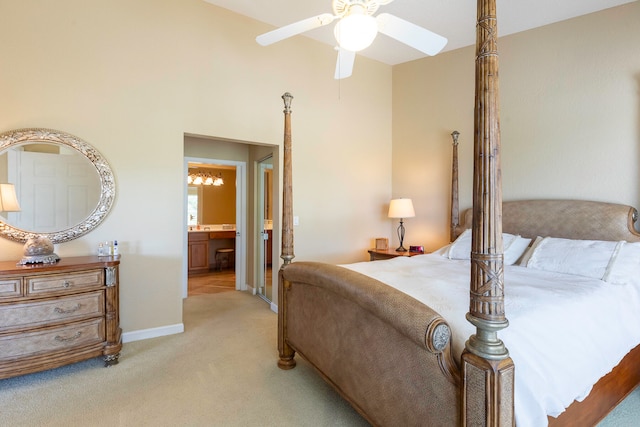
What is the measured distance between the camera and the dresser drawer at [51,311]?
230cm

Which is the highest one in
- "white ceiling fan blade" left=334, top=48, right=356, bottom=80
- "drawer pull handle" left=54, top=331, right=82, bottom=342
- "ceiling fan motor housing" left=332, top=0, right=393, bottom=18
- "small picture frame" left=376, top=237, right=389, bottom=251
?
"ceiling fan motor housing" left=332, top=0, right=393, bottom=18

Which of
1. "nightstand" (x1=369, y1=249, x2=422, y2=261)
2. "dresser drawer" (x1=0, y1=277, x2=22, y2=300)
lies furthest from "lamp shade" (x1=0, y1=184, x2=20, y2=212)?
"nightstand" (x1=369, y1=249, x2=422, y2=261)

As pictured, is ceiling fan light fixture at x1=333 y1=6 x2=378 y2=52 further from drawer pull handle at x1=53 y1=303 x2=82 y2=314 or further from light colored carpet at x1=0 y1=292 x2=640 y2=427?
drawer pull handle at x1=53 y1=303 x2=82 y2=314

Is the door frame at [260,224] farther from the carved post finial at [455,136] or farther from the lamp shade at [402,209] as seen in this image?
the carved post finial at [455,136]

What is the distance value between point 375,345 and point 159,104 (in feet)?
10.2

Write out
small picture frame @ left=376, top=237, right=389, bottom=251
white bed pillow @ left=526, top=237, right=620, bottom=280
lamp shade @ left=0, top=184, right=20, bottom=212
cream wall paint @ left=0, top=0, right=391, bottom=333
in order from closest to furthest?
white bed pillow @ left=526, top=237, right=620, bottom=280, lamp shade @ left=0, top=184, right=20, bottom=212, cream wall paint @ left=0, top=0, right=391, bottom=333, small picture frame @ left=376, top=237, right=389, bottom=251

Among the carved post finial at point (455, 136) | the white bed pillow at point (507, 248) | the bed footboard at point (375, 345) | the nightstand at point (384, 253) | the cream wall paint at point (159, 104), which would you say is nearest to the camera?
the bed footboard at point (375, 345)

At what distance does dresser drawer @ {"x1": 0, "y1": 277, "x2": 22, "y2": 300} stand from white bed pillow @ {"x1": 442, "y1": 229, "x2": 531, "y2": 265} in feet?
12.4

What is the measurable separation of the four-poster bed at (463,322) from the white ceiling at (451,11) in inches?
61.1

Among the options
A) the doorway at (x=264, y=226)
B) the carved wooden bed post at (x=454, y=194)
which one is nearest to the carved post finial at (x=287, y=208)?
the doorway at (x=264, y=226)

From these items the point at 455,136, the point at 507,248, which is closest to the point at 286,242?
the point at 507,248

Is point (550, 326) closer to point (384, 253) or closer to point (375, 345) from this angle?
point (375, 345)

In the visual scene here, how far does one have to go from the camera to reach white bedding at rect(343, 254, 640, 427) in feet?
4.25

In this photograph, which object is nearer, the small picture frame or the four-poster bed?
the four-poster bed
